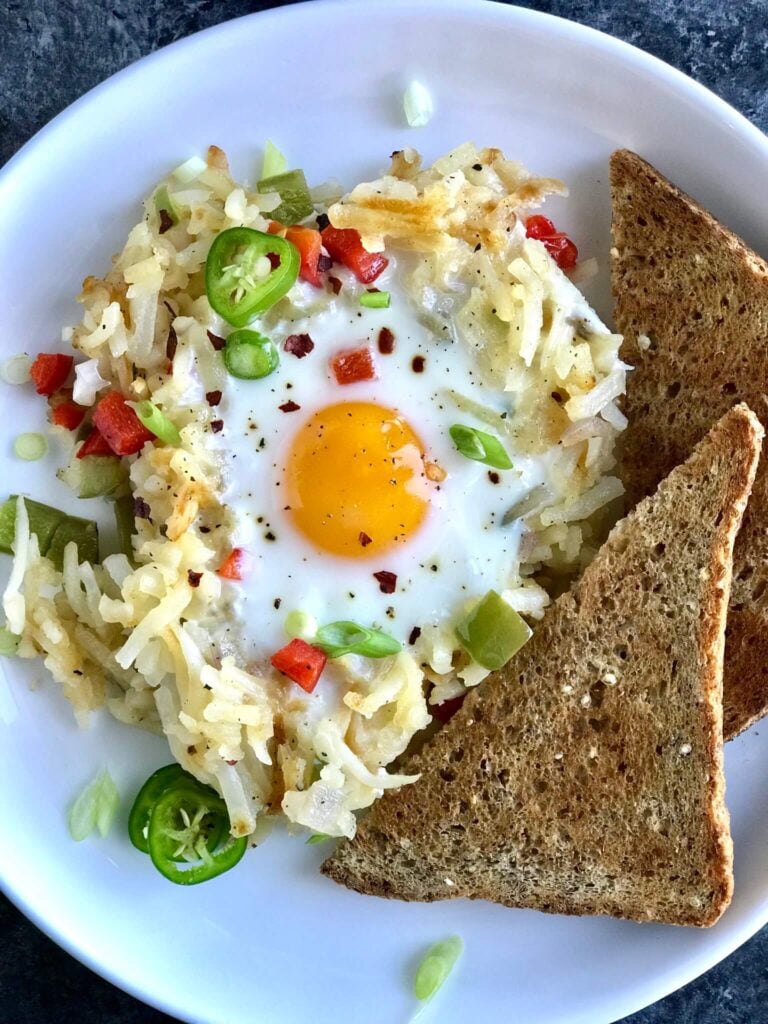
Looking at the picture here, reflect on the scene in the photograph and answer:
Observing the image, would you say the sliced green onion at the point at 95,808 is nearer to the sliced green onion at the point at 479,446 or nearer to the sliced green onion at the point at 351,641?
the sliced green onion at the point at 351,641

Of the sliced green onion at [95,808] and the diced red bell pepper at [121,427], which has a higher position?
the diced red bell pepper at [121,427]

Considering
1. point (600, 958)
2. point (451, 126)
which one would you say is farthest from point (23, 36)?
point (600, 958)

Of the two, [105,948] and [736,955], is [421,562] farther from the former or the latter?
[736,955]

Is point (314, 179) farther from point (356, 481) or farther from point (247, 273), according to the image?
point (356, 481)

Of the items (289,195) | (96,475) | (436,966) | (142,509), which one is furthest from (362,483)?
(436,966)

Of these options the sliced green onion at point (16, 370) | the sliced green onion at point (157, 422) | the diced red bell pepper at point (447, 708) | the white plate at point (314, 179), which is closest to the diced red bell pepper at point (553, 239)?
the white plate at point (314, 179)

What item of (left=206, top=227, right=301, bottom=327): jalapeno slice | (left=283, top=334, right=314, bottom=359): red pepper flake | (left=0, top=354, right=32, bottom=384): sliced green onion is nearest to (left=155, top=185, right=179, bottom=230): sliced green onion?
(left=206, top=227, right=301, bottom=327): jalapeno slice
